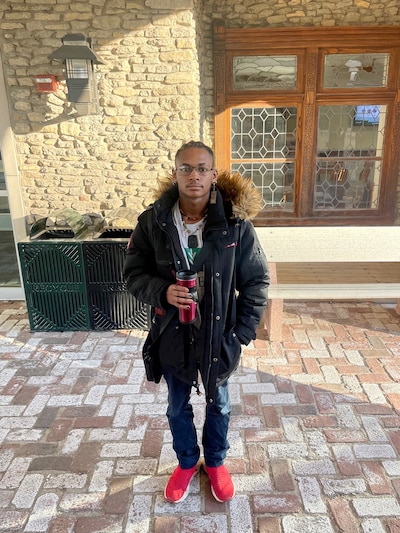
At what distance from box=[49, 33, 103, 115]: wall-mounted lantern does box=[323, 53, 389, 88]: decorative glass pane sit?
3.44 m

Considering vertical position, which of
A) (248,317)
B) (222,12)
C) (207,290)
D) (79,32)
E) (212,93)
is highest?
(222,12)

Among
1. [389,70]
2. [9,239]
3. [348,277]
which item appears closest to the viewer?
[9,239]

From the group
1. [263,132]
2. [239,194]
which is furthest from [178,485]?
[263,132]

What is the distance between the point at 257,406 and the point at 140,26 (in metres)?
4.13

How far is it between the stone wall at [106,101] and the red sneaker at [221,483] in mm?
3630

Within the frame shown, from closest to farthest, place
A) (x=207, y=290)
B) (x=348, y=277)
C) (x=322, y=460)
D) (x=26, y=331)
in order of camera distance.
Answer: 1. (x=207, y=290)
2. (x=322, y=460)
3. (x=26, y=331)
4. (x=348, y=277)

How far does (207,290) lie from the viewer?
2092 millimetres

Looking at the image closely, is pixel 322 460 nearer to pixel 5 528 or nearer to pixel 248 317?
pixel 248 317

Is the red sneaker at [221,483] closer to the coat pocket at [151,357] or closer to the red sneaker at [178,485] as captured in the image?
the red sneaker at [178,485]

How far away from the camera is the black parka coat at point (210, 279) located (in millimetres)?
→ 2082

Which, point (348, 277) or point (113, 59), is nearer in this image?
point (113, 59)

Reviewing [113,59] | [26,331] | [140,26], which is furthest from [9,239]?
[140,26]

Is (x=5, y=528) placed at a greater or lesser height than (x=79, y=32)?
lesser

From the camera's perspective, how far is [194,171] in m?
2.04
